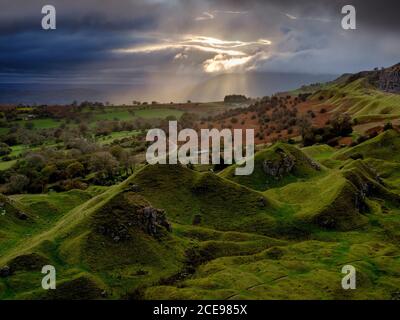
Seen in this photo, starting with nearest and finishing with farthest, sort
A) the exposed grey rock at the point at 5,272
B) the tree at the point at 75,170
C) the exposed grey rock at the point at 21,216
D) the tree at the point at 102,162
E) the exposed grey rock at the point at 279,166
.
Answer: the exposed grey rock at the point at 5,272 → the exposed grey rock at the point at 21,216 → the exposed grey rock at the point at 279,166 → the tree at the point at 75,170 → the tree at the point at 102,162

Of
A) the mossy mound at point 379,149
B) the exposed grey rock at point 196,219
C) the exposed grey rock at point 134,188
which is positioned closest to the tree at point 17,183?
the exposed grey rock at point 134,188

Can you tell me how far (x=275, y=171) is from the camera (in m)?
89.6

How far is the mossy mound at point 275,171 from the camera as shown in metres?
88.2

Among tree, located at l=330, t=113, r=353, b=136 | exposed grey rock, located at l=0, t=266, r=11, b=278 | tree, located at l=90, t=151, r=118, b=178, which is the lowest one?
exposed grey rock, located at l=0, t=266, r=11, b=278

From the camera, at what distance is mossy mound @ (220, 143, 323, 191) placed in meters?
88.2

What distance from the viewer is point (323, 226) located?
227 feet

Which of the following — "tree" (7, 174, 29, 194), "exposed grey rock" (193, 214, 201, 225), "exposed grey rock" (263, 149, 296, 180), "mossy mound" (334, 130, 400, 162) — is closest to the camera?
"exposed grey rock" (193, 214, 201, 225)

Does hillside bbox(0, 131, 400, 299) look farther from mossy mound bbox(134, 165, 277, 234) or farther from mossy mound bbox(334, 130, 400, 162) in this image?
mossy mound bbox(334, 130, 400, 162)

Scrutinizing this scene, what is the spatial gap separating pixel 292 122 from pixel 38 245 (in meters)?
152

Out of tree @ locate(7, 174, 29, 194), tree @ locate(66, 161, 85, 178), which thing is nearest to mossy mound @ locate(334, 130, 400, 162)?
tree @ locate(66, 161, 85, 178)

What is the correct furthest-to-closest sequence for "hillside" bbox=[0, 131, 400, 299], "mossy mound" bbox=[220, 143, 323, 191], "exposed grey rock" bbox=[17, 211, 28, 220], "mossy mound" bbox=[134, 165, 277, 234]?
1. "mossy mound" bbox=[220, 143, 323, 191]
2. "exposed grey rock" bbox=[17, 211, 28, 220]
3. "mossy mound" bbox=[134, 165, 277, 234]
4. "hillside" bbox=[0, 131, 400, 299]

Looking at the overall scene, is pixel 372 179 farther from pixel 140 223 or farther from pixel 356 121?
pixel 356 121

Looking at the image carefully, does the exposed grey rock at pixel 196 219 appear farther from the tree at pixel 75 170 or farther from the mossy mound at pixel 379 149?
the tree at pixel 75 170

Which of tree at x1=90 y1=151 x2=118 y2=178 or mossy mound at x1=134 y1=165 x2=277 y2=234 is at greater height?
tree at x1=90 y1=151 x2=118 y2=178
